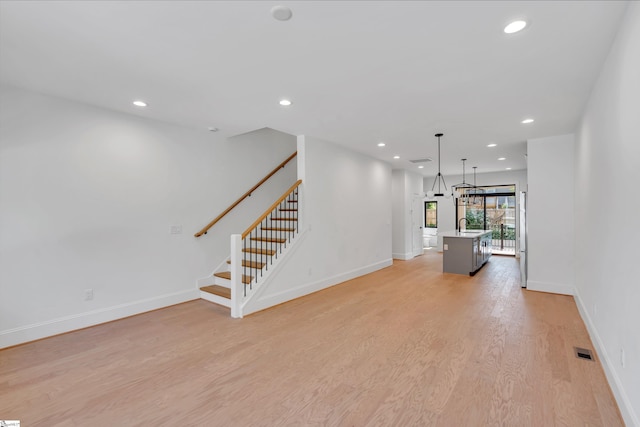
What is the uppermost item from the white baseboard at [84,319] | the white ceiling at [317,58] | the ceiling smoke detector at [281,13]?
the white ceiling at [317,58]

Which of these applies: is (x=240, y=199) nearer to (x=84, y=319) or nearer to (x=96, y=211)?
(x=96, y=211)

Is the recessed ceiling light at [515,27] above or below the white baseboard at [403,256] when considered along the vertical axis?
above

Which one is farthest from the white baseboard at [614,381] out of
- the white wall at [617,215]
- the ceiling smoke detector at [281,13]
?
the ceiling smoke detector at [281,13]

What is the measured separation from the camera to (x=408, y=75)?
2932 mm

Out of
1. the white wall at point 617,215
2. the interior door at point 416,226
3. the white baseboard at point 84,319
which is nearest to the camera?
the white wall at point 617,215

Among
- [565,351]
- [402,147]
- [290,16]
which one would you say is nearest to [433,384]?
[565,351]

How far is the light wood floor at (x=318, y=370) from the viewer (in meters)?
2.09

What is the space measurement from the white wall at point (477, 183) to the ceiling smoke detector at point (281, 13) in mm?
9687

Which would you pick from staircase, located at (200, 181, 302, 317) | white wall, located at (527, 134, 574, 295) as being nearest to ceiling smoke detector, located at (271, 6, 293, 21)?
staircase, located at (200, 181, 302, 317)

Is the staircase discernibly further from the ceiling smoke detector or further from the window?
the window

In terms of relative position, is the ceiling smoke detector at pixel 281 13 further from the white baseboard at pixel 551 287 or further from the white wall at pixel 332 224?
the white baseboard at pixel 551 287

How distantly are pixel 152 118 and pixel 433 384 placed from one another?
475 cm

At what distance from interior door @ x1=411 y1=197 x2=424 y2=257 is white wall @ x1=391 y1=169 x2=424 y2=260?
364 mm

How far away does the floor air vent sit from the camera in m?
2.84
